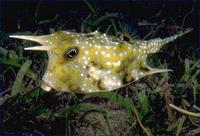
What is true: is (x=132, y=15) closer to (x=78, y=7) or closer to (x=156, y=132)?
(x=78, y=7)

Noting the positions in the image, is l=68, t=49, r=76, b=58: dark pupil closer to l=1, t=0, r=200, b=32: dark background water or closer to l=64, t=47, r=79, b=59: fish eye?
l=64, t=47, r=79, b=59: fish eye

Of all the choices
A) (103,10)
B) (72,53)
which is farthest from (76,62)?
(103,10)

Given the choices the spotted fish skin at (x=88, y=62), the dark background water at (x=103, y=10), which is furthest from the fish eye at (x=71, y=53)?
the dark background water at (x=103, y=10)

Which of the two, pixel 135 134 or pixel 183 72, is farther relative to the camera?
pixel 183 72

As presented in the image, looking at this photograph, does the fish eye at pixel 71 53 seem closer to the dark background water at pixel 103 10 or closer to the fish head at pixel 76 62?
the fish head at pixel 76 62

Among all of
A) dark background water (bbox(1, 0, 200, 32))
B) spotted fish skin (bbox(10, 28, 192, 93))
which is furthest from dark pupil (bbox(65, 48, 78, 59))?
dark background water (bbox(1, 0, 200, 32))

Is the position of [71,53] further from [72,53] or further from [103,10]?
[103,10]

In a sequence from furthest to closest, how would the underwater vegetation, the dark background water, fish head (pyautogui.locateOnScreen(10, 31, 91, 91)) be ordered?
1. the dark background water
2. the underwater vegetation
3. fish head (pyautogui.locateOnScreen(10, 31, 91, 91))

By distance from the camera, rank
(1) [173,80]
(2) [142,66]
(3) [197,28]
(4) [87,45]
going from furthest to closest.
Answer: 1. (3) [197,28]
2. (1) [173,80]
3. (2) [142,66]
4. (4) [87,45]

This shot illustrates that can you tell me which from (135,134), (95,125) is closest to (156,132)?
(135,134)
